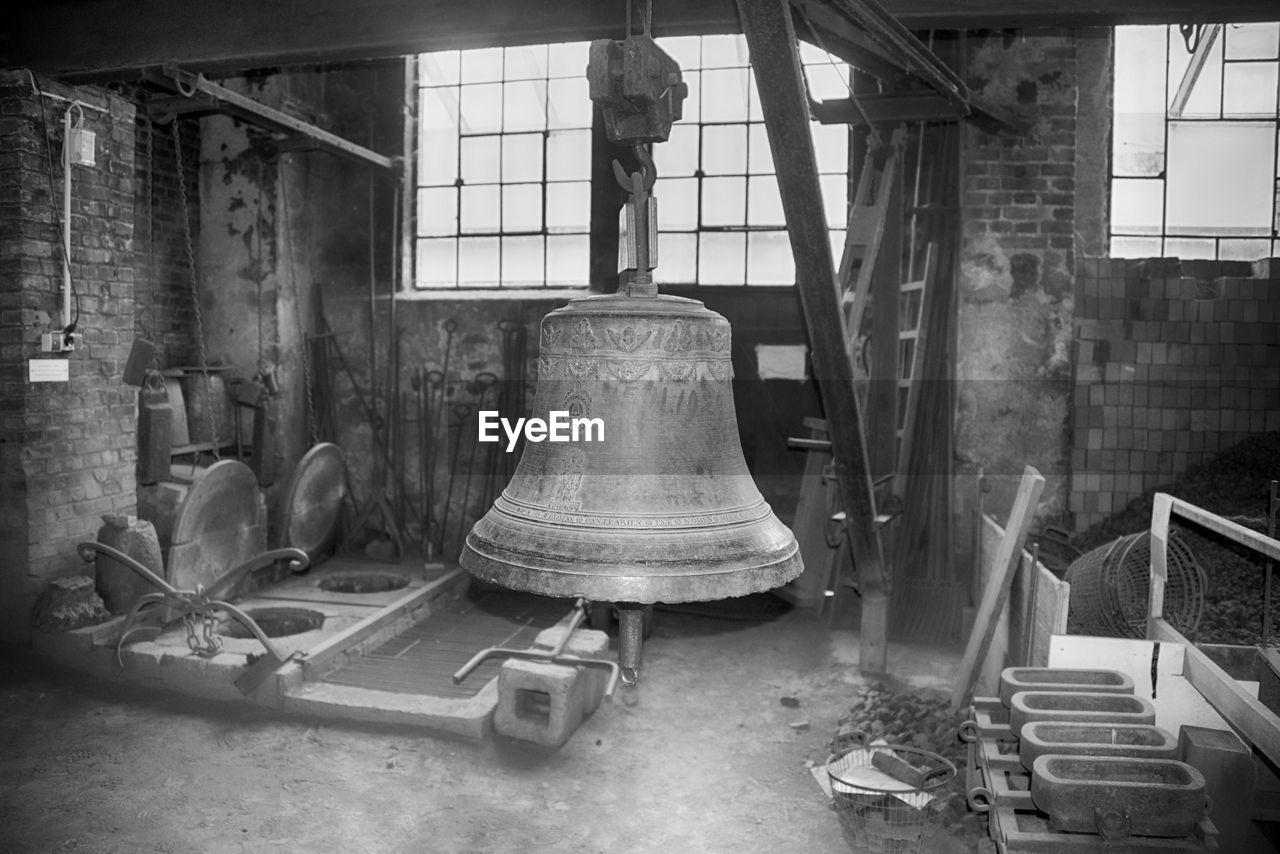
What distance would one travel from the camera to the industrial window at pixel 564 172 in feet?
23.6

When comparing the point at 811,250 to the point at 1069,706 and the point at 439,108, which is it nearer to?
the point at 1069,706

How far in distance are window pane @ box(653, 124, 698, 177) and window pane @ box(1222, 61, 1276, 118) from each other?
3444mm

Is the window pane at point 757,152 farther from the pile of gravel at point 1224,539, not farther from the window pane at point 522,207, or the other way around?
the pile of gravel at point 1224,539

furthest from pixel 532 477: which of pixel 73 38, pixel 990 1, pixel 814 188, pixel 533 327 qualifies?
pixel 533 327

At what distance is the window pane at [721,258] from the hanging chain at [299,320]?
9.97ft

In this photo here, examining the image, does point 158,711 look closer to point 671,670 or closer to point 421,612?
point 421,612

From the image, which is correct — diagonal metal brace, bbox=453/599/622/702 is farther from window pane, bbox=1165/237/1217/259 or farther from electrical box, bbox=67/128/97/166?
window pane, bbox=1165/237/1217/259

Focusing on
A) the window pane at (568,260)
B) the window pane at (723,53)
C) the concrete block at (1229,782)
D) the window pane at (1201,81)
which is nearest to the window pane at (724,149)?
the window pane at (723,53)

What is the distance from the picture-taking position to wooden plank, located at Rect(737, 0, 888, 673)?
2.30 metres

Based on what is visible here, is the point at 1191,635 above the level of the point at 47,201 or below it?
below

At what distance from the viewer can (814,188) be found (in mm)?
2748

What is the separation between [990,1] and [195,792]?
4260 millimetres

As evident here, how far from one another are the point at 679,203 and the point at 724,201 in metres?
0.34

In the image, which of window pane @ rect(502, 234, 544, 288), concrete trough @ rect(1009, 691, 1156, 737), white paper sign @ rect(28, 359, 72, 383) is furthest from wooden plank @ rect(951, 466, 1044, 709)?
white paper sign @ rect(28, 359, 72, 383)
